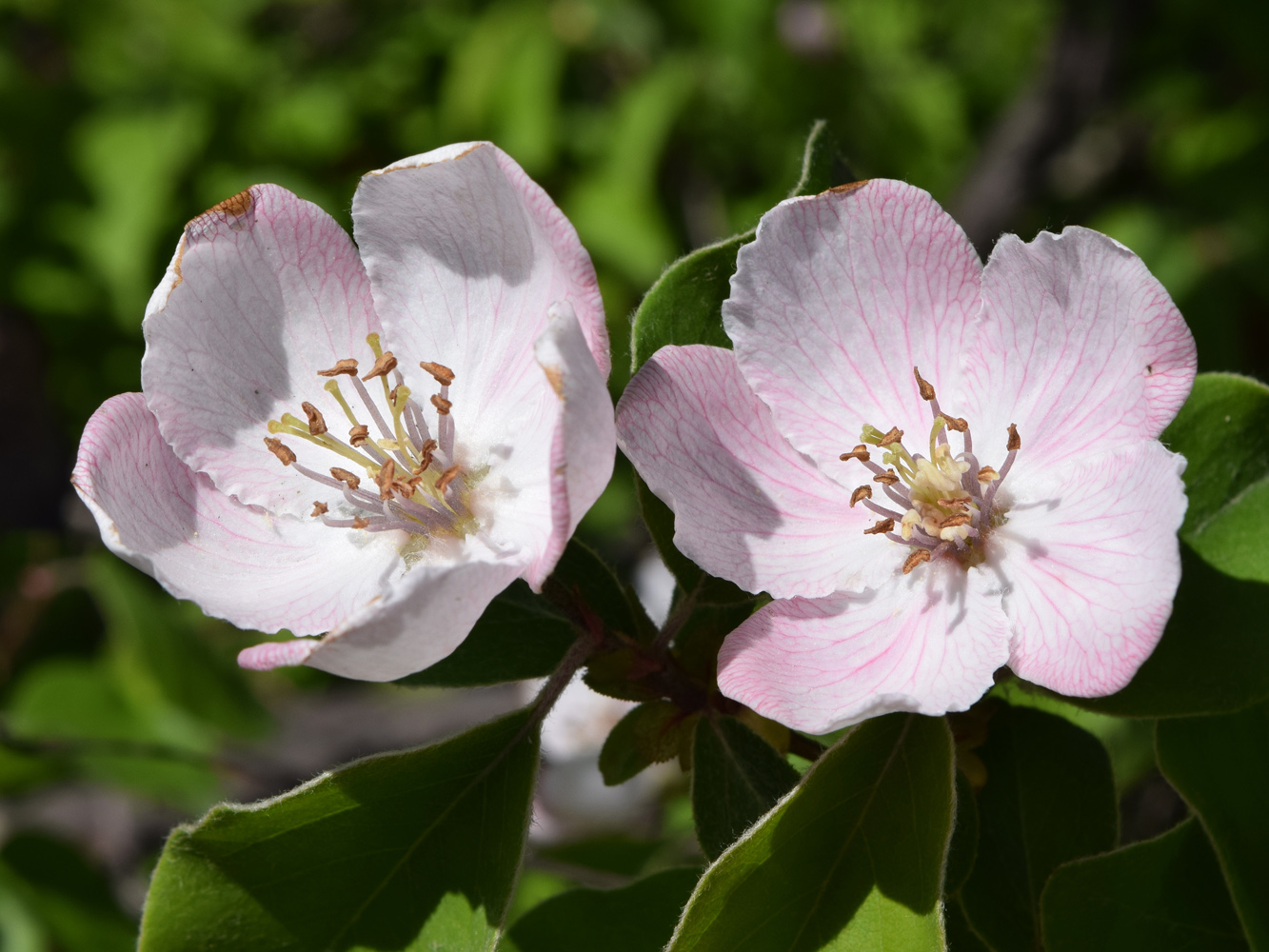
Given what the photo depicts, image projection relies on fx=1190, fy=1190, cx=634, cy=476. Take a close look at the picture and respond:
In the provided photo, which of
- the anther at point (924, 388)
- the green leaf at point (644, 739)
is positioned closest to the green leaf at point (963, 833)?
the green leaf at point (644, 739)

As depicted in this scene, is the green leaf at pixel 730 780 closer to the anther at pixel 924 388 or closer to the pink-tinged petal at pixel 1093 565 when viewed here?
the pink-tinged petal at pixel 1093 565

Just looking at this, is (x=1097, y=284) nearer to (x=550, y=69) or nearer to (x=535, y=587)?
(x=535, y=587)

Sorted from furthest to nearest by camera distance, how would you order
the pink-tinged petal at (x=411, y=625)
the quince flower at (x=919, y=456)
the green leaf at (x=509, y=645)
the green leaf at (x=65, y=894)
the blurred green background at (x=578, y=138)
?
the blurred green background at (x=578, y=138), the green leaf at (x=65, y=894), the green leaf at (x=509, y=645), the quince flower at (x=919, y=456), the pink-tinged petal at (x=411, y=625)

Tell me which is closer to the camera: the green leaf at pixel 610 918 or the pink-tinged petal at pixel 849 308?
the pink-tinged petal at pixel 849 308

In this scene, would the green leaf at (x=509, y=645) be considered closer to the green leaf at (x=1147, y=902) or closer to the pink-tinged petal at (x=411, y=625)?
the pink-tinged petal at (x=411, y=625)

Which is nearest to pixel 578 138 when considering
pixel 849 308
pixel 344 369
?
pixel 344 369

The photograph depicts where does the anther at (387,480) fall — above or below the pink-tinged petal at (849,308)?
below

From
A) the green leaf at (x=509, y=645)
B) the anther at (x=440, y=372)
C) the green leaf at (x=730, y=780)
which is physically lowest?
the green leaf at (x=730, y=780)

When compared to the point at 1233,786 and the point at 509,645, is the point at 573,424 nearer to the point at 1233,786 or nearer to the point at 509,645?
the point at 509,645

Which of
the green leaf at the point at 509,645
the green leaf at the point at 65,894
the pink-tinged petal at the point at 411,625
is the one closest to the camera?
the pink-tinged petal at the point at 411,625

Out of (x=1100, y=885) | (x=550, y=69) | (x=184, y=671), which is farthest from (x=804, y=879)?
(x=550, y=69)
